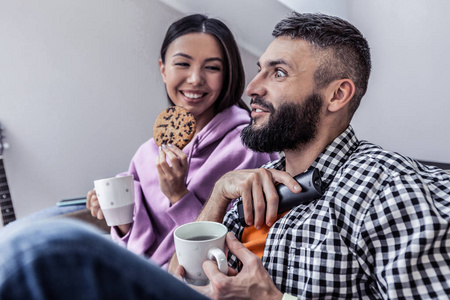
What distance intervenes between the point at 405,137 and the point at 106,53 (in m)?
1.73

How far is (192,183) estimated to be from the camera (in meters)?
1.42

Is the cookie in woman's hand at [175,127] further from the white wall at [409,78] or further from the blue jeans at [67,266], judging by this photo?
the blue jeans at [67,266]

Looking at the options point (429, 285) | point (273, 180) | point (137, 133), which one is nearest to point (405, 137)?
point (273, 180)

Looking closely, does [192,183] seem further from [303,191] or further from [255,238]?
[303,191]

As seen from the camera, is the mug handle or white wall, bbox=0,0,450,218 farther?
white wall, bbox=0,0,450,218

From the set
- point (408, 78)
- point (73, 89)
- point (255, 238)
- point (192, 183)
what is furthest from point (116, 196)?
point (73, 89)

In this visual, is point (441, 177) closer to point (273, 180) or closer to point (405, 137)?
point (273, 180)

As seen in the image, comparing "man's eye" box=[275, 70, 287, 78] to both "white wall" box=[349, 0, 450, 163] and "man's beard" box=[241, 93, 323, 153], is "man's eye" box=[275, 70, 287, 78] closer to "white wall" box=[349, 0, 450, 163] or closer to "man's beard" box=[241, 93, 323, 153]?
"man's beard" box=[241, 93, 323, 153]

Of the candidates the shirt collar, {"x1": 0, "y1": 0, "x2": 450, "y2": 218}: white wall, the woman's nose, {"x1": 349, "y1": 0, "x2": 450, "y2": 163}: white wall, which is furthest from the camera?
{"x1": 0, "y1": 0, "x2": 450, "y2": 218}: white wall

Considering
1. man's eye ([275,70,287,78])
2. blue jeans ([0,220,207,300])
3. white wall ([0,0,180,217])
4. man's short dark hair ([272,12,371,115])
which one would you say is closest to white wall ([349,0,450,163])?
man's short dark hair ([272,12,371,115])

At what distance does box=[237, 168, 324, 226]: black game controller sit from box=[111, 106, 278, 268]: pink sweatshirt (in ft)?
1.49

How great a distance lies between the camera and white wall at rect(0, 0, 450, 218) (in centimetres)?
203

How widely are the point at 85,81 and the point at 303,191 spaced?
1.75 m

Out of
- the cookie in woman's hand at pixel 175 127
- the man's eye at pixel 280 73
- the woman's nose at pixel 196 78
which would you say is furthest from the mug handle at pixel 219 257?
the woman's nose at pixel 196 78
